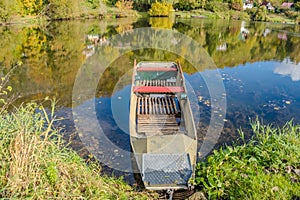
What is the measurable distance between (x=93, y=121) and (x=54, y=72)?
6.15m

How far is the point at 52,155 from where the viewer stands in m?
3.33

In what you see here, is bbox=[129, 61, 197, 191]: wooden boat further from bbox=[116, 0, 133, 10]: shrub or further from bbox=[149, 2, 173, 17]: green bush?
bbox=[116, 0, 133, 10]: shrub

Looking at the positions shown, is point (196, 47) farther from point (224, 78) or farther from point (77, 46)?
point (77, 46)

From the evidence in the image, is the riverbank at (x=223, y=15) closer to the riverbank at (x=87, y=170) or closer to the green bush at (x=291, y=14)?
the green bush at (x=291, y=14)

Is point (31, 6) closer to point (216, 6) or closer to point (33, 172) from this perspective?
point (216, 6)

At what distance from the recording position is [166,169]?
15.1ft

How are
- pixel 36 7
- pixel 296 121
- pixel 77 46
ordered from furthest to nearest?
1. pixel 36 7
2. pixel 77 46
3. pixel 296 121

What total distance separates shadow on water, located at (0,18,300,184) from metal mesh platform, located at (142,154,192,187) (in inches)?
31.3

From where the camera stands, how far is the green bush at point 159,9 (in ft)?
146

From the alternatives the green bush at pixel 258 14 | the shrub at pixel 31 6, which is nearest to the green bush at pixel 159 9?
the green bush at pixel 258 14

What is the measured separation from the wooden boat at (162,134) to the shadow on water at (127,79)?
1.98ft

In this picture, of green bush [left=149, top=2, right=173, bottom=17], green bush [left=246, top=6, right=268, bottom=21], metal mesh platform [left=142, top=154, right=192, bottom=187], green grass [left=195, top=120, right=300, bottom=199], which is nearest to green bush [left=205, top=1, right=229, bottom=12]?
green bush [left=246, top=6, right=268, bottom=21]

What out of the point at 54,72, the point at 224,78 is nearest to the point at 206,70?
the point at 224,78

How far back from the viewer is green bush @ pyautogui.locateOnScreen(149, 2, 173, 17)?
4447 cm
